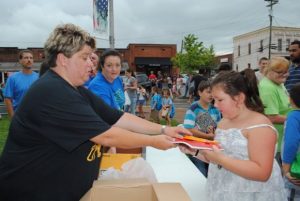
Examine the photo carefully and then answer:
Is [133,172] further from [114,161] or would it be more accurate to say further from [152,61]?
[152,61]

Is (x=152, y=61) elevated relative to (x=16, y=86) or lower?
elevated

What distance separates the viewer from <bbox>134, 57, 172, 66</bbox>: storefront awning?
41094mm

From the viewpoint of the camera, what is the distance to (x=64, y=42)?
2129mm

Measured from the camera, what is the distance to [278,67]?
3.98 metres

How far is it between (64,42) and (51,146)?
1.98ft

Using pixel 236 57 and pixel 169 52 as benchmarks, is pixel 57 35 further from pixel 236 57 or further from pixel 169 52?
pixel 236 57

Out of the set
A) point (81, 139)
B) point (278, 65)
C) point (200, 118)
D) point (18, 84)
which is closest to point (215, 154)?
point (81, 139)

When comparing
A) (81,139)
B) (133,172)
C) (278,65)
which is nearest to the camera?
(81,139)

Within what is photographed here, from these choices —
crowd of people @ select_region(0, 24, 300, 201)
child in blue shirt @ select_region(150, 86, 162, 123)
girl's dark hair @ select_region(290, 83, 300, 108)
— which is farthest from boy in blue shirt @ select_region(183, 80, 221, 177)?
child in blue shirt @ select_region(150, 86, 162, 123)

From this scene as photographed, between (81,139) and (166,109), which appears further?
(166,109)

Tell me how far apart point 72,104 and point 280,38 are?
58999mm

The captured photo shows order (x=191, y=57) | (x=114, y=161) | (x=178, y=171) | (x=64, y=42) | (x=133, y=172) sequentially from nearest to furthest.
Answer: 1. (x=64, y=42)
2. (x=133, y=172)
3. (x=114, y=161)
4. (x=178, y=171)
5. (x=191, y=57)

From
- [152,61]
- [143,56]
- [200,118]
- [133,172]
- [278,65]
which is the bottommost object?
[133,172]

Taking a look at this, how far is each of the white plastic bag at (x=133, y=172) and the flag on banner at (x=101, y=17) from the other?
6.42 meters
